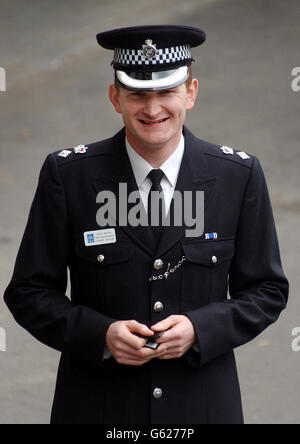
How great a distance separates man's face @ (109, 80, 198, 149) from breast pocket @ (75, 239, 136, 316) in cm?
35

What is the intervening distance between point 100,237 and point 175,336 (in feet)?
1.34

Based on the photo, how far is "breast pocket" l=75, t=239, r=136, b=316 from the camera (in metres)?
3.27

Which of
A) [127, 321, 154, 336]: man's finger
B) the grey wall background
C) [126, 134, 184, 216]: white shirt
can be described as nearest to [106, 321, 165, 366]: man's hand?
[127, 321, 154, 336]: man's finger

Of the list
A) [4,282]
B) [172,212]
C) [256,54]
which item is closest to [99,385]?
[172,212]

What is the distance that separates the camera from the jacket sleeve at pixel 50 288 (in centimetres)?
322

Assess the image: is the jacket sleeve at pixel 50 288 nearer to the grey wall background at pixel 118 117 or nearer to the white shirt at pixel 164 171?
the white shirt at pixel 164 171

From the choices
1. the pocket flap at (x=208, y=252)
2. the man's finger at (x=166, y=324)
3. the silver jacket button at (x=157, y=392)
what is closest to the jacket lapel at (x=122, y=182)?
the pocket flap at (x=208, y=252)

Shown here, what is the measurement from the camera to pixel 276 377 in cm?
593

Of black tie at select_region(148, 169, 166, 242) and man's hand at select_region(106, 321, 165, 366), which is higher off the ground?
black tie at select_region(148, 169, 166, 242)

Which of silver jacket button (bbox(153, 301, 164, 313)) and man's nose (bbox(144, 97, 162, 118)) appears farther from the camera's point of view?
silver jacket button (bbox(153, 301, 164, 313))

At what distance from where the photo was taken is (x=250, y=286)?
3344 millimetres

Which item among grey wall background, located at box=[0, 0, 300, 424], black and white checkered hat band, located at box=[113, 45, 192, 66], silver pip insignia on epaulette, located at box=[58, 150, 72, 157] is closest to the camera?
black and white checkered hat band, located at box=[113, 45, 192, 66]

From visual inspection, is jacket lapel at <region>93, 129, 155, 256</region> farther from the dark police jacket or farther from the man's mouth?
the man's mouth

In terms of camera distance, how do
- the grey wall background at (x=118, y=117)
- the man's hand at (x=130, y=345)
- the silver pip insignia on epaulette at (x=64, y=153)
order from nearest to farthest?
the man's hand at (x=130, y=345) < the silver pip insignia on epaulette at (x=64, y=153) < the grey wall background at (x=118, y=117)
